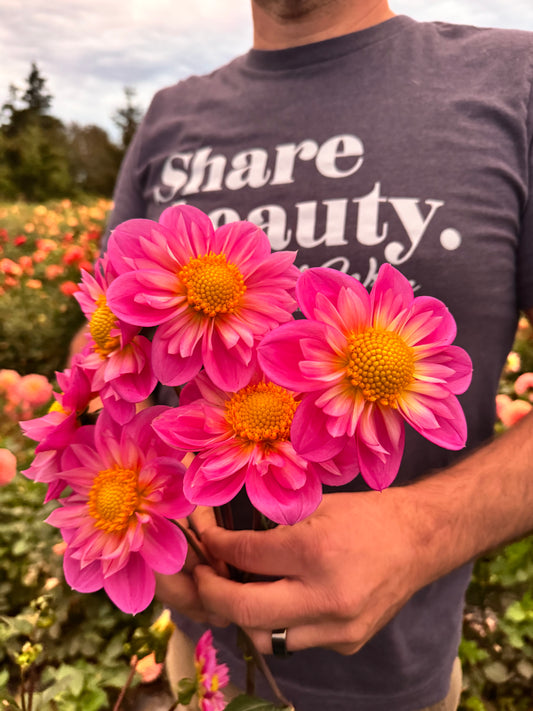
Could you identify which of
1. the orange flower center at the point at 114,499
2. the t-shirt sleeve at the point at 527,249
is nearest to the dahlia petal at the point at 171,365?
the orange flower center at the point at 114,499

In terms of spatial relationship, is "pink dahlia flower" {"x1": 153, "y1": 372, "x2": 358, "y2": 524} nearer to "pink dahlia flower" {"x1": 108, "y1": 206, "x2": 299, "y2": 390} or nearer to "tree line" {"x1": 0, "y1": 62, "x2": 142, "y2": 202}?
"pink dahlia flower" {"x1": 108, "y1": 206, "x2": 299, "y2": 390}

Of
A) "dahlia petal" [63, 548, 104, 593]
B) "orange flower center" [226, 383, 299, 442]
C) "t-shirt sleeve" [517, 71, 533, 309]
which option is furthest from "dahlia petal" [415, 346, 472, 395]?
"t-shirt sleeve" [517, 71, 533, 309]

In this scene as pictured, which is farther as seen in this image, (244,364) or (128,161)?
(128,161)

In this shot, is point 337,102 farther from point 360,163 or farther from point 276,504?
point 276,504

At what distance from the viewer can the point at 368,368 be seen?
35 centimetres

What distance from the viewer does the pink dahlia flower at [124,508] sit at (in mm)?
405

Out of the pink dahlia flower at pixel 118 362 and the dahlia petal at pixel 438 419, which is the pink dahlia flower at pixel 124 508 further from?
the dahlia petal at pixel 438 419

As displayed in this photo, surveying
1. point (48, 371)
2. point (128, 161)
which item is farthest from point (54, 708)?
point (48, 371)

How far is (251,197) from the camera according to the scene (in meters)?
0.98

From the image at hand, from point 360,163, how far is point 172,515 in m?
0.76

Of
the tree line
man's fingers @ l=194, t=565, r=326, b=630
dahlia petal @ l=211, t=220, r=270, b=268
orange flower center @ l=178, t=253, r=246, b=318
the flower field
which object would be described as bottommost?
the flower field

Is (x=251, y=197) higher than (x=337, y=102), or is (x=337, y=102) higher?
(x=337, y=102)

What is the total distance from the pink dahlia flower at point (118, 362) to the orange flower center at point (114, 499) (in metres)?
0.06

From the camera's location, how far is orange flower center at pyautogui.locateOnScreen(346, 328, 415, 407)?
35cm
